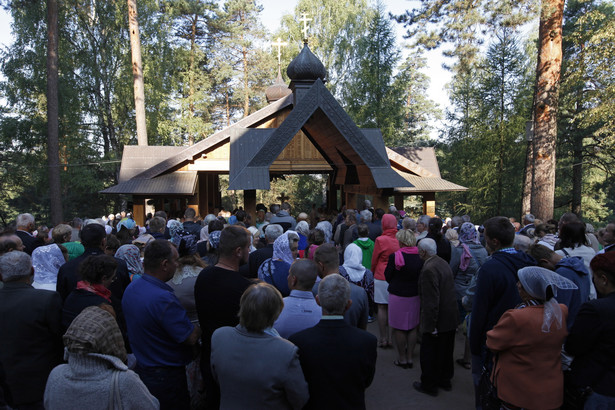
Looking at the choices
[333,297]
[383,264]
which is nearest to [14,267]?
[333,297]

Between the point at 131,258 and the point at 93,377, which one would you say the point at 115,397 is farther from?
the point at 131,258

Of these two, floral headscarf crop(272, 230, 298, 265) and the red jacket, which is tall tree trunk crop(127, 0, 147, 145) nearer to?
the red jacket

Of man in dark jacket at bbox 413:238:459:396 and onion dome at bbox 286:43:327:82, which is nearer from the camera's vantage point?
man in dark jacket at bbox 413:238:459:396

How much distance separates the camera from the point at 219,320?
3223 millimetres

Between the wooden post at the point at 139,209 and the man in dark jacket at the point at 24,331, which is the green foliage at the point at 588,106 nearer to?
the wooden post at the point at 139,209

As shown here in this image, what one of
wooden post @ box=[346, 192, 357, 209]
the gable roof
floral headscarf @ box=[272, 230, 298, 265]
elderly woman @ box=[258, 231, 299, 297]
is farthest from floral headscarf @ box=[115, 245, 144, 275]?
wooden post @ box=[346, 192, 357, 209]

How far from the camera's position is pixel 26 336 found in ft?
10.6

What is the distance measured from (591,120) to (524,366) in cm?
1416

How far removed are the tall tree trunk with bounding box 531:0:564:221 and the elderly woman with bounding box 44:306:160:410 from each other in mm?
11200

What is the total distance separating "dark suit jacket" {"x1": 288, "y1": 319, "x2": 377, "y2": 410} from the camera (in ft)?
8.32

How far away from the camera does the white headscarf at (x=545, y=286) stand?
275 centimetres

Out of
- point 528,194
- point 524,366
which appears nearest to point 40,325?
point 524,366

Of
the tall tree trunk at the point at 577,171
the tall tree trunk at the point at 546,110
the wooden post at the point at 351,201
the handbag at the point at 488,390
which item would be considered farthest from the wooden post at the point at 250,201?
the tall tree trunk at the point at 577,171

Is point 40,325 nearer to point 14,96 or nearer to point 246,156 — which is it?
point 246,156
